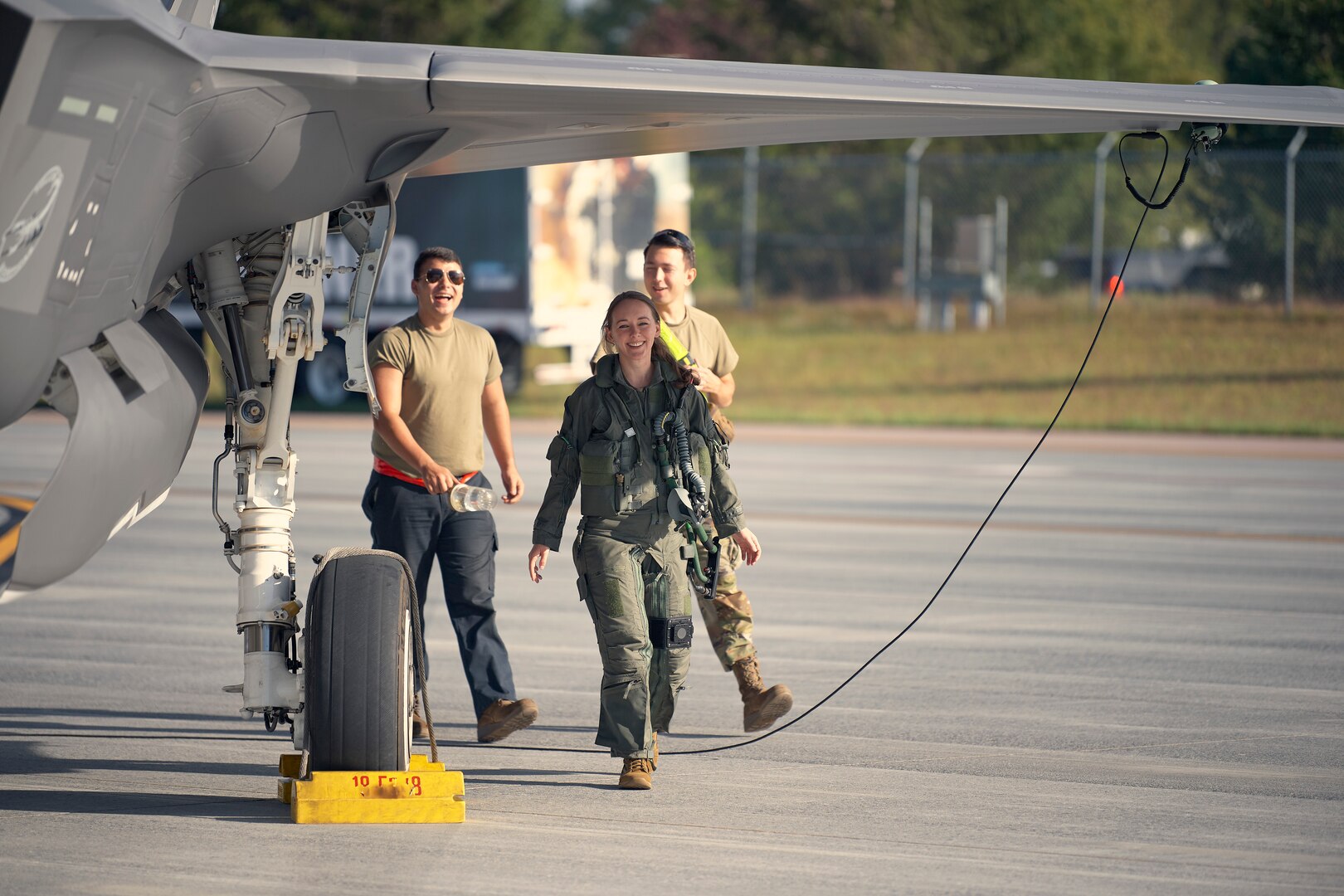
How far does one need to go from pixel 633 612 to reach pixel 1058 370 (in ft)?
72.6

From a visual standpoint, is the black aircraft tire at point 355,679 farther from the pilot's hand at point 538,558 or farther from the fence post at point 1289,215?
the fence post at point 1289,215

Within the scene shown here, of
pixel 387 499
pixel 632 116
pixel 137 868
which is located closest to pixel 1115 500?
pixel 387 499

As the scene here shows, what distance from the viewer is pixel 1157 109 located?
592 centimetres

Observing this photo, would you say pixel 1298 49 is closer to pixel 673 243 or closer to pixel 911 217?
pixel 911 217

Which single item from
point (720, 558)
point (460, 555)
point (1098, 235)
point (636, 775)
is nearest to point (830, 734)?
point (720, 558)

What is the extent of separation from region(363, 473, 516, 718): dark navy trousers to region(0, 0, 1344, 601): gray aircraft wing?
1518 millimetres

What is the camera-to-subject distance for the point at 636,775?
6.66 m

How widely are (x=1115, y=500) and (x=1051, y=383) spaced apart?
413 inches

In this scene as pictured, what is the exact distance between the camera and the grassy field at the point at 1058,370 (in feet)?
82.6

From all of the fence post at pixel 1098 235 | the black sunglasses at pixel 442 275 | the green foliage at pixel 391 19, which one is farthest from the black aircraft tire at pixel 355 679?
the green foliage at pixel 391 19

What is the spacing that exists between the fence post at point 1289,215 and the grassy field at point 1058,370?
0.36m

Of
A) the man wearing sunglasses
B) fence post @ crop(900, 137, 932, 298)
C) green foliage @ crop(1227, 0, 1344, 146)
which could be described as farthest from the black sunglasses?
green foliage @ crop(1227, 0, 1344, 146)

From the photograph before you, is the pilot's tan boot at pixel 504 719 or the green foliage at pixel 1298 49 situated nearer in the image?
the pilot's tan boot at pixel 504 719

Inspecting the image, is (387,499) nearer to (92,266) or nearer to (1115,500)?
(92,266)
